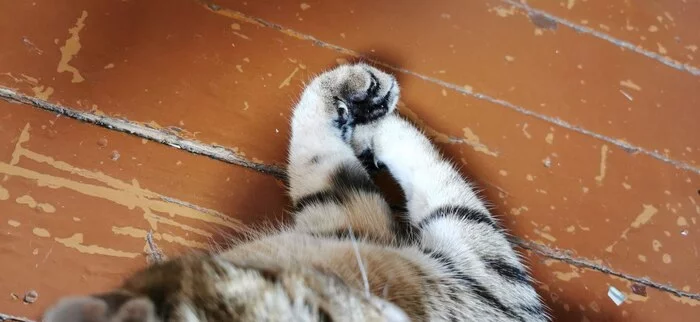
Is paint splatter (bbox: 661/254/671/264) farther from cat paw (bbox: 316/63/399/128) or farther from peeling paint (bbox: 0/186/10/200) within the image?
peeling paint (bbox: 0/186/10/200)

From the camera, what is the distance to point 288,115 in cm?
96

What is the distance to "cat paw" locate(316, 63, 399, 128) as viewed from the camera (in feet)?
3.07

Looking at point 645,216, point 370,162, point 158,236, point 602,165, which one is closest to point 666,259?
point 645,216

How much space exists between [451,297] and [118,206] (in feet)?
1.63

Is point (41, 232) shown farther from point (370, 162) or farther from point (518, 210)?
point (518, 210)

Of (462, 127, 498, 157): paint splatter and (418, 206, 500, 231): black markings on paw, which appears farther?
(462, 127, 498, 157): paint splatter

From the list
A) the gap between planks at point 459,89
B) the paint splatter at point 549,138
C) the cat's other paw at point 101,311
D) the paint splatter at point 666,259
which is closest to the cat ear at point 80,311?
the cat's other paw at point 101,311

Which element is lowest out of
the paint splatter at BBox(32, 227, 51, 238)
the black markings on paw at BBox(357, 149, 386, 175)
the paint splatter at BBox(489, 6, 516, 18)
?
the black markings on paw at BBox(357, 149, 386, 175)

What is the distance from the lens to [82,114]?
89cm

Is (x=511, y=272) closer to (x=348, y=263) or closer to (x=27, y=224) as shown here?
(x=348, y=263)

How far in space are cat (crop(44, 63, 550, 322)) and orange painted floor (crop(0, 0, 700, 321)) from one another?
7 cm

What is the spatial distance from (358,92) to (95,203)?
43cm

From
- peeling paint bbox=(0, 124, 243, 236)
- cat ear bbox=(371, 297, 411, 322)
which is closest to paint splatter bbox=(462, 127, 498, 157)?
peeling paint bbox=(0, 124, 243, 236)

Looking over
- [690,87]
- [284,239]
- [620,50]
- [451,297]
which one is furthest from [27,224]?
[690,87]
